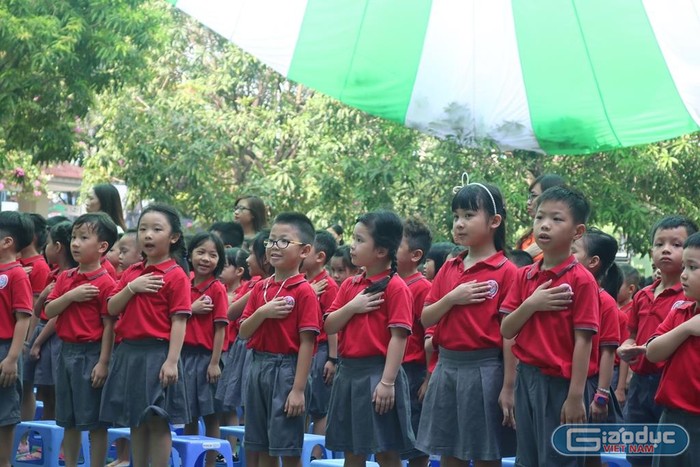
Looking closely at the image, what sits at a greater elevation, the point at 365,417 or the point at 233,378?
the point at 233,378

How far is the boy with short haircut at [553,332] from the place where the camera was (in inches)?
173

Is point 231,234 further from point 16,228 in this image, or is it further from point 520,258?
point 520,258

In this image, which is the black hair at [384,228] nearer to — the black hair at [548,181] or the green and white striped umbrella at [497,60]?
the black hair at [548,181]

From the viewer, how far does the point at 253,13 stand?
7.74 meters

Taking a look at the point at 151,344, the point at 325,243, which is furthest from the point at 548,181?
the point at 151,344

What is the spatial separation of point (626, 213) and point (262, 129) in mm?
6134

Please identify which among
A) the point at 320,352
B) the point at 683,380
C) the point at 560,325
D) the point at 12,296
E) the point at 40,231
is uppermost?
the point at 40,231

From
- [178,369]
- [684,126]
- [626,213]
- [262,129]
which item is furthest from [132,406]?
[262,129]

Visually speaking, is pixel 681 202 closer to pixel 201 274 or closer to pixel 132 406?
pixel 201 274

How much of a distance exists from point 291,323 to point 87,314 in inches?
55.6

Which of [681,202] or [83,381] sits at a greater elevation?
[681,202]

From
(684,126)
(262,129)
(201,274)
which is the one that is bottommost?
(201,274)

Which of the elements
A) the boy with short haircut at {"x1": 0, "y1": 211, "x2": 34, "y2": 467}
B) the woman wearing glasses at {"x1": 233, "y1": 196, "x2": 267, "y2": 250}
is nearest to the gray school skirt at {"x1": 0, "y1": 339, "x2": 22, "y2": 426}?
the boy with short haircut at {"x1": 0, "y1": 211, "x2": 34, "y2": 467}

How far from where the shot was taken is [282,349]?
5535 mm
